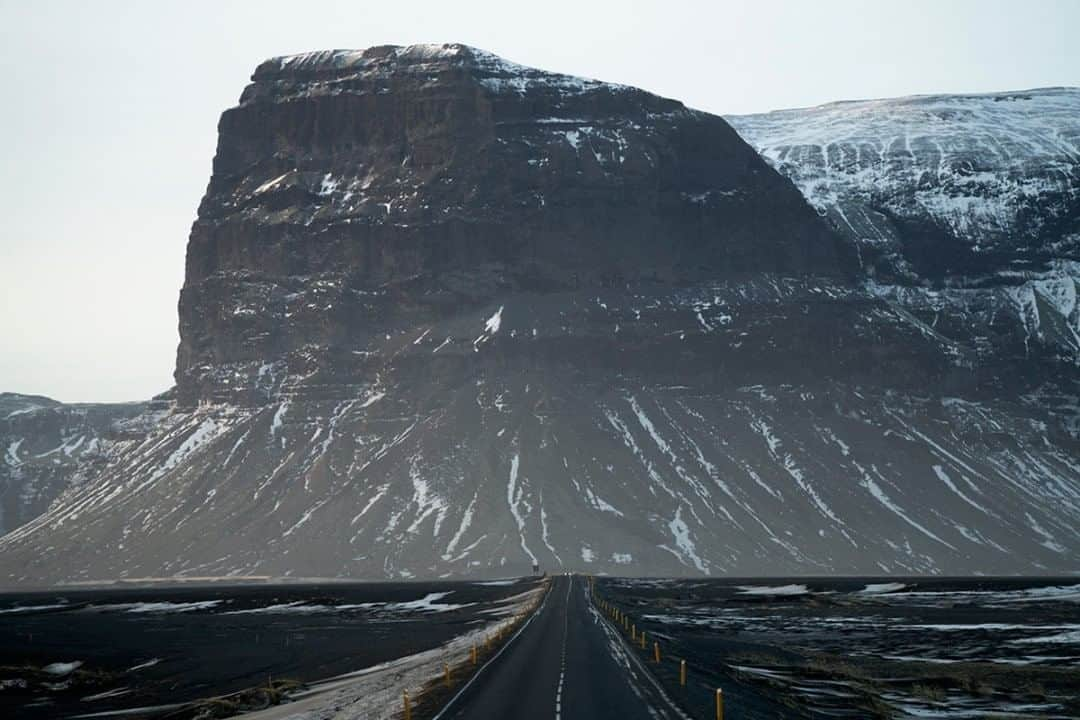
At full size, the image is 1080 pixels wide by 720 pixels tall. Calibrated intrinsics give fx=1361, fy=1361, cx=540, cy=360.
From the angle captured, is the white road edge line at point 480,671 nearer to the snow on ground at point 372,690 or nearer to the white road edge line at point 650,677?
the snow on ground at point 372,690

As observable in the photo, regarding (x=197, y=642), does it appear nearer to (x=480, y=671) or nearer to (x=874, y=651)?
(x=480, y=671)

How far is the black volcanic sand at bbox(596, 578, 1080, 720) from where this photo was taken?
4775 cm

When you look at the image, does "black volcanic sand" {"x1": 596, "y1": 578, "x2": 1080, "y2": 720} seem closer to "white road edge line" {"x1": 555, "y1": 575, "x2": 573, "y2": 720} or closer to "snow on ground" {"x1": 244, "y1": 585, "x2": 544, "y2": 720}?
"white road edge line" {"x1": 555, "y1": 575, "x2": 573, "y2": 720}

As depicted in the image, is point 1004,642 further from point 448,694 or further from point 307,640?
point 307,640

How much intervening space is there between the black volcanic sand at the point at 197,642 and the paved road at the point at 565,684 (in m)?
10.5

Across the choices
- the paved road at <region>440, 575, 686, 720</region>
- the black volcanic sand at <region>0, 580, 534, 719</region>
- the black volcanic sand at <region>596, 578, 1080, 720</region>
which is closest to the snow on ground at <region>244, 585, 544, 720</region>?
the black volcanic sand at <region>0, 580, 534, 719</region>

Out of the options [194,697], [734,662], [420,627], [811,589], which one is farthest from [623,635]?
[811,589]

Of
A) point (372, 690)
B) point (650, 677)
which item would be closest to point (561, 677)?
point (650, 677)

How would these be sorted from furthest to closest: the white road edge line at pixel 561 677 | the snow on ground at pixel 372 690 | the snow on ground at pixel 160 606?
the snow on ground at pixel 160 606 < the snow on ground at pixel 372 690 < the white road edge line at pixel 561 677

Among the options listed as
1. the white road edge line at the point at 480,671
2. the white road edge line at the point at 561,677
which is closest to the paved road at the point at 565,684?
the white road edge line at the point at 561,677

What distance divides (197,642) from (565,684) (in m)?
53.1

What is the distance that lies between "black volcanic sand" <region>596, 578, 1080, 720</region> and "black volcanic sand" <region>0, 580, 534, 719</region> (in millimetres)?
17348

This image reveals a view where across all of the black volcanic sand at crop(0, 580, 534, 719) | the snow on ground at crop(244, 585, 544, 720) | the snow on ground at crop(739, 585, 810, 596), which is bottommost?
the snow on ground at crop(739, 585, 810, 596)

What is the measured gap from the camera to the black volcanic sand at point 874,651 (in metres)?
47.8
